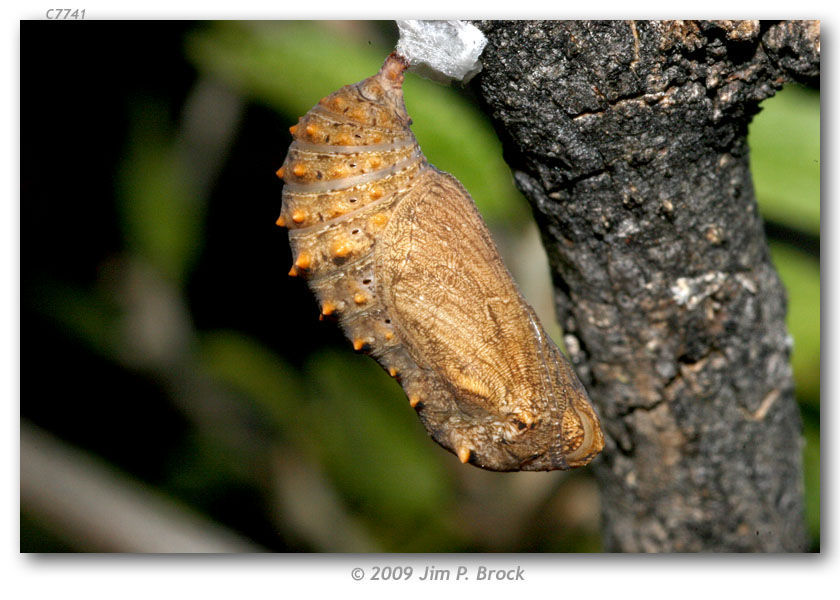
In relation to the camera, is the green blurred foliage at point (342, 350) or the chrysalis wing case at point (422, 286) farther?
the green blurred foliage at point (342, 350)

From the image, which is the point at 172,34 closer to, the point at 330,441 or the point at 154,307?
the point at 154,307

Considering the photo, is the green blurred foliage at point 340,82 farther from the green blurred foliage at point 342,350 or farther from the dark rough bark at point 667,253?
the dark rough bark at point 667,253

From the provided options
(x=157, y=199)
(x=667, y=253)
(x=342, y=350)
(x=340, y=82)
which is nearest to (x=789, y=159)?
(x=667, y=253)

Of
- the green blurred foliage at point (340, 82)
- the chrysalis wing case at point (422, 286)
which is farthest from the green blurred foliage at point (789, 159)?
the chrysalis wing case at point (422, 286)

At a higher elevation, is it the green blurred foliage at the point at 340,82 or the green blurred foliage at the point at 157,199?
the green blurred foliage at the point at 340,82

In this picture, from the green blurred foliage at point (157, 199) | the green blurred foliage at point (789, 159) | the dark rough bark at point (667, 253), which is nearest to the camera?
the dark rough bark at point (667, 253)

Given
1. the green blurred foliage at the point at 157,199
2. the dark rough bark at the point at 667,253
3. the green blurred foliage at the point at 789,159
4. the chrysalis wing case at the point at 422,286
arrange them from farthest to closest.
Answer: the green blurred foliage at the point at 157,199 → the green blurred foliage at the point at 789,159 → the chrysalis wing case at the point at 422,286 → the dark rough bark at the point at 667,253

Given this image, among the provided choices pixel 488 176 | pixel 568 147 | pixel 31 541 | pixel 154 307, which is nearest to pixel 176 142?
pixel 154 307
